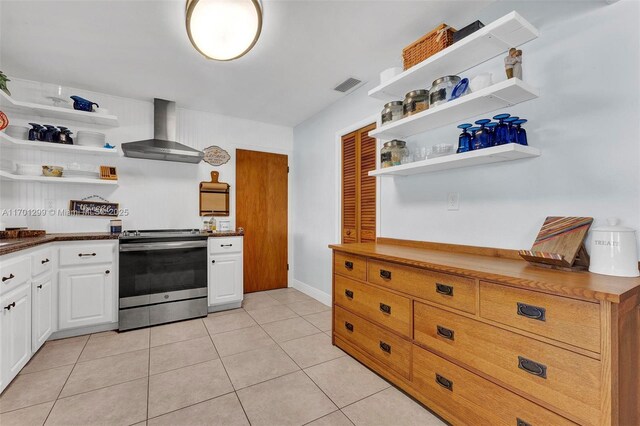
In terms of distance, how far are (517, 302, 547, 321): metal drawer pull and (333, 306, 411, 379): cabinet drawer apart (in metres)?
0.73

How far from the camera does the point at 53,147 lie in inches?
114

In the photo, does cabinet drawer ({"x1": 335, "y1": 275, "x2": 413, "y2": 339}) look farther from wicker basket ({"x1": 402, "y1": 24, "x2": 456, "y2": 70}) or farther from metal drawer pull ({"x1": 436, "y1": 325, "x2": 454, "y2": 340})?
wicker basket ({"x1": 402, "y1": 24, "x2": 456, "y2": 70})

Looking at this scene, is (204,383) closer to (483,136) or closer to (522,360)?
(522,360)

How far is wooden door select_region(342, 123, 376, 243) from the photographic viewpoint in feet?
9.74

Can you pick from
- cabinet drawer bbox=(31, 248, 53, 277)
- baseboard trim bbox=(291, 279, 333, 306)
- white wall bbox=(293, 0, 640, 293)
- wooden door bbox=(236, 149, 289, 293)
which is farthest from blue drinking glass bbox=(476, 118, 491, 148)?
cabinet drawer bbox=(31, 248, 53, 277)

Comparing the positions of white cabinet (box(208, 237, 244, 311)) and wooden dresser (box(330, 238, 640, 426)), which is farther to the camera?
white cabinet (box(208, 237, 244, 311))

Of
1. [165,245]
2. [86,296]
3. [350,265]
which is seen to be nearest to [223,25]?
[350,265]

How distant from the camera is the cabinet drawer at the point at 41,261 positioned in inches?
85.9

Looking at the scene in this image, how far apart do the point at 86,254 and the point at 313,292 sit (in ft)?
8.28

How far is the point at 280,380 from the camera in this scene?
6.49 feet

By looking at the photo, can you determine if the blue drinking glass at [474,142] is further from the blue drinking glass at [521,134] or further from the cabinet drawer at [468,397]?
the cabinet drawer at [468,397]

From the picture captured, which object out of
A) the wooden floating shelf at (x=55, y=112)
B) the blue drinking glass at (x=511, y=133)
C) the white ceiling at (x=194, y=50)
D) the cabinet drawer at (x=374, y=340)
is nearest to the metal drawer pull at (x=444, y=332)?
the cabinet drawer at (x=374, y=340)

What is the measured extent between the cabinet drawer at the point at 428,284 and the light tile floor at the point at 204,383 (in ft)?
2.22

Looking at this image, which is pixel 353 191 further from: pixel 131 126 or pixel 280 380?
pixel 131 126
